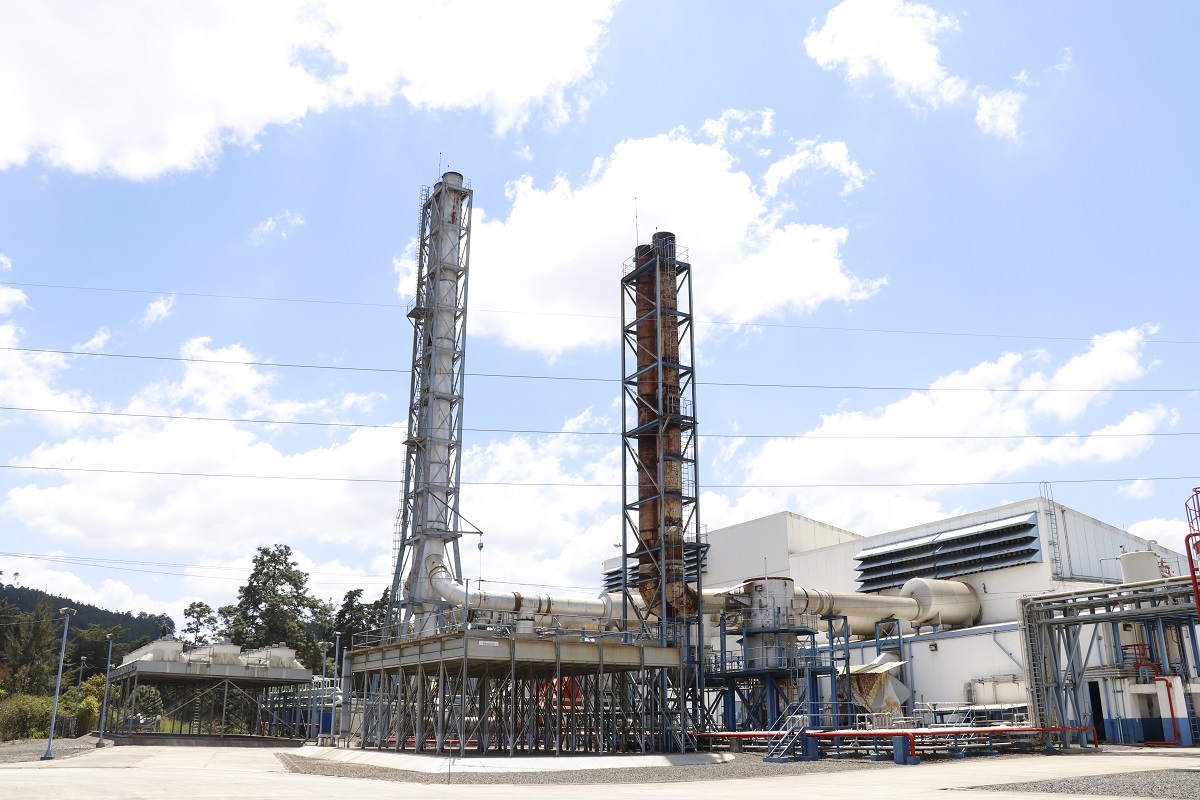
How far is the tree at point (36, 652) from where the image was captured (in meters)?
91.6

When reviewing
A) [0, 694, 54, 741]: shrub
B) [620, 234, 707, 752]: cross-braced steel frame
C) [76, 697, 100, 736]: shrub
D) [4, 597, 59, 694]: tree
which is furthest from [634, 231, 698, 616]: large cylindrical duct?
[4, 597, 59, 694]: tree

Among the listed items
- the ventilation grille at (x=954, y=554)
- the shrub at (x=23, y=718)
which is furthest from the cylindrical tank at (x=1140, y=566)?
the shrub at (x=23, y=718)

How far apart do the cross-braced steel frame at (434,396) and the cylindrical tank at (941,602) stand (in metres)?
26.3

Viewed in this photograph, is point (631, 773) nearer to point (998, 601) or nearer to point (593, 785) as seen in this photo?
point (593, 785)

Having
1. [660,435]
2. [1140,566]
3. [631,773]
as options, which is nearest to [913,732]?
[631,773]

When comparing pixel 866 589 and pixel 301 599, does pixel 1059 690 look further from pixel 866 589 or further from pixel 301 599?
pixel 301 599

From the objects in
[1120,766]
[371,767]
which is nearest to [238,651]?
[371,767]

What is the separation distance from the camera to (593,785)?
2383 centimetres

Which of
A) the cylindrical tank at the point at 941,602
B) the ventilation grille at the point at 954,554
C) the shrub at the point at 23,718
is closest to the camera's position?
the cylindrical tank at the point at 941,602

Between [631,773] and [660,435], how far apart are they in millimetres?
18105

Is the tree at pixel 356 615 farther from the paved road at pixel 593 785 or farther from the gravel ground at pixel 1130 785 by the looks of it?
the gravel ground at pixel 1130 785

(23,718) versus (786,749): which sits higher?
(23,718)

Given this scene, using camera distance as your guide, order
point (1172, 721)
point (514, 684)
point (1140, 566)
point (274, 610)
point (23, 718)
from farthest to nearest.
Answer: point (274, 610)
point (23, 718)
point (1140, 566)
point (514, 684)
point (1172, 721)

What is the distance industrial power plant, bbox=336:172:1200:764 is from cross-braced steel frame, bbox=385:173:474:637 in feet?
0.41
